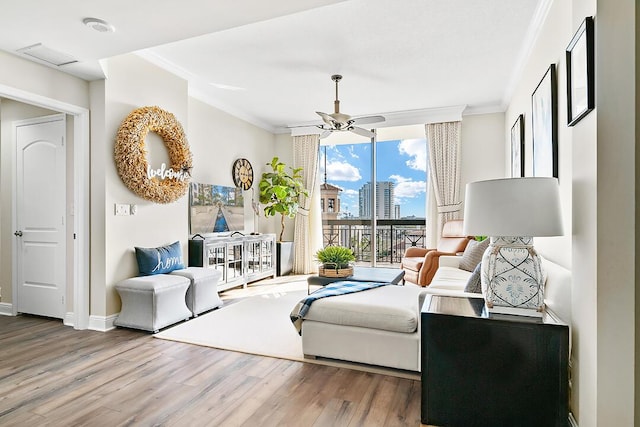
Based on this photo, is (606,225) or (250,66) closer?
(606,225)

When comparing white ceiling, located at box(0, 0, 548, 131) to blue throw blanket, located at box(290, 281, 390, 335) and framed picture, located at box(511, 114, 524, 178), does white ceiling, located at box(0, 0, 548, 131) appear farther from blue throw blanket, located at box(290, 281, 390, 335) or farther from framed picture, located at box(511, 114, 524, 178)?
blue throw blanket, located at box(290, 281, 390, 335)

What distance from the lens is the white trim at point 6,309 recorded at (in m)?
3.95

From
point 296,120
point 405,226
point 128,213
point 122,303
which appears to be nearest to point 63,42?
point 128,213

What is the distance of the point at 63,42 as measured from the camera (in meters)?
2.79

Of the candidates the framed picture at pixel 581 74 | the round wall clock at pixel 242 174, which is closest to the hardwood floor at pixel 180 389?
the framed picture at pixel 581 74

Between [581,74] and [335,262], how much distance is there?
2.97 m

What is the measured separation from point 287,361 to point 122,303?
180 cm

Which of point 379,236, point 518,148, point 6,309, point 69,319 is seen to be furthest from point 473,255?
point 6,309

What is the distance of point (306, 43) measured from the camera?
3.51m

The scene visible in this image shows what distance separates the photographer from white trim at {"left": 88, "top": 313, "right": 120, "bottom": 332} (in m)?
3.40

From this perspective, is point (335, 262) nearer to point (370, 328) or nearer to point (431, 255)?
point (431, 255)

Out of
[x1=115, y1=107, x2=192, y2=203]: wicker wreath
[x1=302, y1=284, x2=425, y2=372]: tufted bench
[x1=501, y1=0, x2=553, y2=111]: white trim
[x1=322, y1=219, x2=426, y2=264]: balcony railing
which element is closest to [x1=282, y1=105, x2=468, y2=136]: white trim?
[x1=501, y1=0, x2=553, y2=111]: white trim

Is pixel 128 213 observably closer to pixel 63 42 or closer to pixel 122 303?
pixel 122 303

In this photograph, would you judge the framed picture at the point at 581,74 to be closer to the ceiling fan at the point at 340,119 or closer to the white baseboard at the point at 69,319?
the ceiling fan at the point at 340,119
